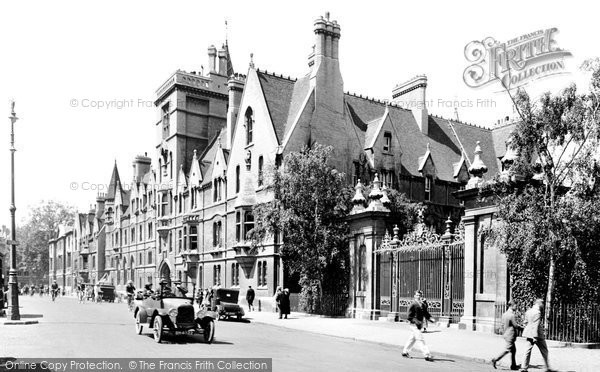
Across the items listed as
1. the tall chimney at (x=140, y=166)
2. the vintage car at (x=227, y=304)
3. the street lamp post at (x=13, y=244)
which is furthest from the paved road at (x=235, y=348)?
the tall chimney at (x=140, y=166)

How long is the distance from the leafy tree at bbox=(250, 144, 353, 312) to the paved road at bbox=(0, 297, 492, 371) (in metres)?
8.35

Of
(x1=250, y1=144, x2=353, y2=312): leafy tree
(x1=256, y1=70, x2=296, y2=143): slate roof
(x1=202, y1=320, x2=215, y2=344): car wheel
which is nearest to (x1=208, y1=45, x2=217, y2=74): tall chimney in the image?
(x1=256, y1=70, x2=296, y2=143): slate roof

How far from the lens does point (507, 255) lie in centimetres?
1811

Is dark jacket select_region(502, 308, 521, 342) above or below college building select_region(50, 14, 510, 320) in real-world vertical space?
below

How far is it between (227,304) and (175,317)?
1033 centimetres

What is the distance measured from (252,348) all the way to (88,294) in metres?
54.4

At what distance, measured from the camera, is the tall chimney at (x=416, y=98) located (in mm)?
47750

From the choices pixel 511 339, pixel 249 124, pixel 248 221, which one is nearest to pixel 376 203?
pixel 511 339

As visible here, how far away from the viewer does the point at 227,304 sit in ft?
88.1

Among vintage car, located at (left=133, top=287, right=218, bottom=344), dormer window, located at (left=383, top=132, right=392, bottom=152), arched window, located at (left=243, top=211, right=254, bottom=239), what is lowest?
vintage car, located at (left=133, top=287, right=218, bottom=344)

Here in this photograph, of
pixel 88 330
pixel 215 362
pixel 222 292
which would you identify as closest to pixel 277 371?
pixel 215 362

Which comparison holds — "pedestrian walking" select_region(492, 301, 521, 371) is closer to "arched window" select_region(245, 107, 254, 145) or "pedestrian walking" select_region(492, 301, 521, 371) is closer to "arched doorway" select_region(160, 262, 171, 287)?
"arched window" select_region(245, 107, 254, 145)

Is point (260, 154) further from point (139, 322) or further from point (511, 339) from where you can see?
point (511, 339)

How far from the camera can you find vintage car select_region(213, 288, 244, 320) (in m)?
26.5
